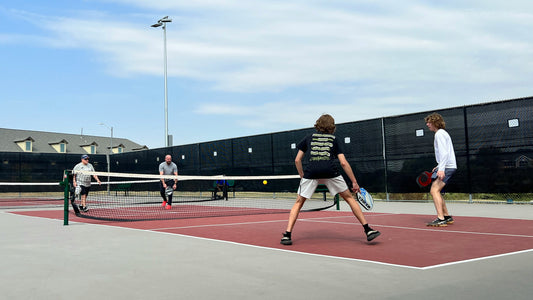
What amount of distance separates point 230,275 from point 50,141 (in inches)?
2900

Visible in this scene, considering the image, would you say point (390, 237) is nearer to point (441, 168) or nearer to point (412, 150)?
point (441, 168)

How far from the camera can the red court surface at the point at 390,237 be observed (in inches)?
204

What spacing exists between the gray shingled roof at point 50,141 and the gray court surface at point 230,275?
214ft

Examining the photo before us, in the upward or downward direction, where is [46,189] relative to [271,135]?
downward

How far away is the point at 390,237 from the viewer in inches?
266

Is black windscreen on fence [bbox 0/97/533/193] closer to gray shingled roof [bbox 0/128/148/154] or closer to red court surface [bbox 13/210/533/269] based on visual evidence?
red court surface [bbox 13/210/533/269]

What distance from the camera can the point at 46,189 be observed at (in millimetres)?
32062

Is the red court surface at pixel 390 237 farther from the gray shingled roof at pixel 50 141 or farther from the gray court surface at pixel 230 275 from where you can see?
the gray shingled roof at pixel 50 141

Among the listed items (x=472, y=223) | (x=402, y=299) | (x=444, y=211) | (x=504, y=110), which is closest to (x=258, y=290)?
(x=402, y=299)

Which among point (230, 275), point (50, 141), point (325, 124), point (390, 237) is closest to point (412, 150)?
point (390, 237)

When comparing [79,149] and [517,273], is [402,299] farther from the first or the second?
[79,149]

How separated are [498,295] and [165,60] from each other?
33035 mm

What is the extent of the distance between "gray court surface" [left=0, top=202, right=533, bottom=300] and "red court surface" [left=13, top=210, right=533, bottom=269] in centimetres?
34

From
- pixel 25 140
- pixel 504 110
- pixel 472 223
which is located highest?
pixel 25 140
